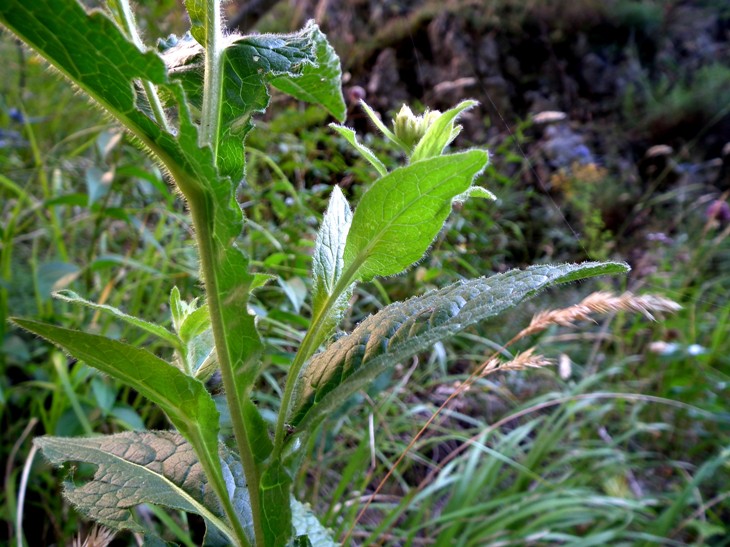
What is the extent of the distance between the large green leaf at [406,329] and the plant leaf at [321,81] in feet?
0.54

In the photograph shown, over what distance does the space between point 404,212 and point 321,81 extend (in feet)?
0.49

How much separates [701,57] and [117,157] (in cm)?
442

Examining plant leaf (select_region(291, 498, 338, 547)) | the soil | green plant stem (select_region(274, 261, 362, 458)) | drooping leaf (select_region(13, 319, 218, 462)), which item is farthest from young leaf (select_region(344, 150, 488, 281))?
the soil

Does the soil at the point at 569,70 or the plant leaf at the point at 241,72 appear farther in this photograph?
the soil at the point at 569,70

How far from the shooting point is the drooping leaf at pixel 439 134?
0.31 metres

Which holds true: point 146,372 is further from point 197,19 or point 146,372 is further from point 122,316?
point 197,19

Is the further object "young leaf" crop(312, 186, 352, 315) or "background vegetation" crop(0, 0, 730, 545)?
"background vegetation" crop(0, 0, 730, 545)

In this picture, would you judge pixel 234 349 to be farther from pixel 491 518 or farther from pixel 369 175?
pixel 369 175

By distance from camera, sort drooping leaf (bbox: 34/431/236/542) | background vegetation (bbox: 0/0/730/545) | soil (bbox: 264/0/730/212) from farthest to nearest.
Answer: soil (bbox: 264/0/730/212)
background vegetation (bbox: 0/0/730/545)
drooping leaf (bbox: 34/431/236/542)

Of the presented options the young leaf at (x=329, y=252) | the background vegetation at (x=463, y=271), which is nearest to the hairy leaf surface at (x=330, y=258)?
the young leaf at (x=329, y=252)

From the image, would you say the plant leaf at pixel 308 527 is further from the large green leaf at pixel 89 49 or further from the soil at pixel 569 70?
the soil at pixel 569 70

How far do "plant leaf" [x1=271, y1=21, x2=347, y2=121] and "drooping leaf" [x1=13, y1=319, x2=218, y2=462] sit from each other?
0.66 ft

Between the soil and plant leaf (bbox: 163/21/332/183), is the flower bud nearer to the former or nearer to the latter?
plant leaf (bbox: 163/21/332/183)

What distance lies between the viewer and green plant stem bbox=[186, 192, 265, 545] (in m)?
0.27
